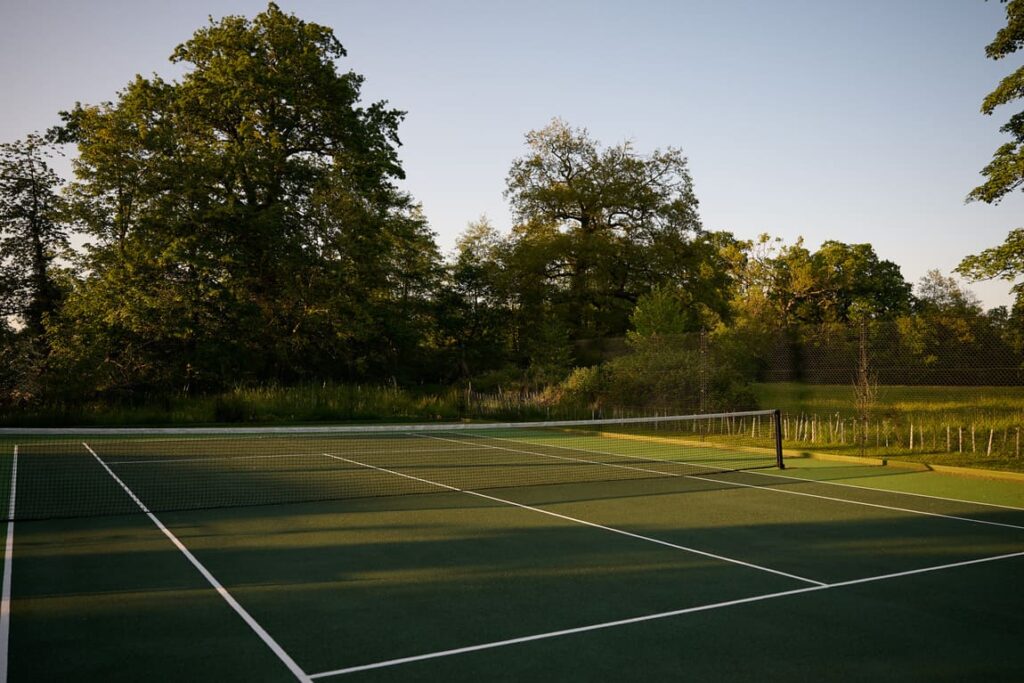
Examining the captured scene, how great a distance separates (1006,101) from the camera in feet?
45.0

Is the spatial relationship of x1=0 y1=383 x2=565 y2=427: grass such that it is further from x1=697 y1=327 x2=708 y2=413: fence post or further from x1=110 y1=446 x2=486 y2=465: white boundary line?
x1=110 y1=446 x2=486 y2=465: white boundary line

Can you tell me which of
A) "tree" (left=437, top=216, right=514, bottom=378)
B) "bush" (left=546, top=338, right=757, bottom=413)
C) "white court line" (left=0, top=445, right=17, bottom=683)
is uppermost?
→ "tree" (left=437, top=216, right=514, bottom=378)

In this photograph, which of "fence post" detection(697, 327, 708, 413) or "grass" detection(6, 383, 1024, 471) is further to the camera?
"fence post" detection(697, 327, 708, 413)

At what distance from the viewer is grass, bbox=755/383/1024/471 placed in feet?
41.6

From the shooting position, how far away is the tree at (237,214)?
25094 millimetres

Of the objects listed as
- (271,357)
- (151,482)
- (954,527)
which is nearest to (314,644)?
(954,527)

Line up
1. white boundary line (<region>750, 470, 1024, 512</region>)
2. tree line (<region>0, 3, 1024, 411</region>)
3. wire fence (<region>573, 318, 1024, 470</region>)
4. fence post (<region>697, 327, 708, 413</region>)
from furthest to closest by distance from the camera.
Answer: tree line (<region>0, 3, 1024, 411</region>), fence post (<region>697, 327, 708, 413</region>), wire fence (<region>573, 318, 1024, 470</region>), white boundary line (<region>750, 470, 1024, 512</region>)

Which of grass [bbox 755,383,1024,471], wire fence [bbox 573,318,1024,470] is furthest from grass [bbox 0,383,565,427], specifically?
grass [bbox 755,383,1024,471]

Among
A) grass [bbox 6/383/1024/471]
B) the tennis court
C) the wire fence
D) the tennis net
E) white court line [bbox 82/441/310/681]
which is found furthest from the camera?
grass [bbox 6/383/1024/471]

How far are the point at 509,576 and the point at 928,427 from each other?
1137 cm

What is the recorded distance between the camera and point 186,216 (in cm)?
2581

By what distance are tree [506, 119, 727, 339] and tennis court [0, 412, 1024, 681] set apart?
27344 mm

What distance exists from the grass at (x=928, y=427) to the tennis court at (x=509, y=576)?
187 centimetres

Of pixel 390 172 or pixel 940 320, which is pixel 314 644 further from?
pixel 390 172
